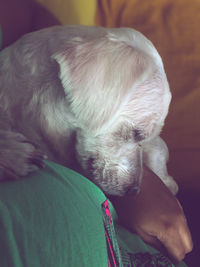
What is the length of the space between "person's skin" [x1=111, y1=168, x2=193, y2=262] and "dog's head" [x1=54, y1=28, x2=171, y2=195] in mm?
90

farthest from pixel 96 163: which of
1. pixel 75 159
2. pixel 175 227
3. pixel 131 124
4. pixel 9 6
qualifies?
pixel 9 6

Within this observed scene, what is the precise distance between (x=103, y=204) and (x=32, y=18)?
1100 millimetres

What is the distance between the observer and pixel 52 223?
53 centimetres

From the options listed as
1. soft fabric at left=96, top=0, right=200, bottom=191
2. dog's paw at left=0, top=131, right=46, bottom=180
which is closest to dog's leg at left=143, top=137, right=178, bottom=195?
soft fabric at left=96, top=0, right=200, bottom=191

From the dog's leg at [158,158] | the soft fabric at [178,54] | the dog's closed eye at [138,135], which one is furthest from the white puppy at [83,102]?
the soft fabric at [178,54]

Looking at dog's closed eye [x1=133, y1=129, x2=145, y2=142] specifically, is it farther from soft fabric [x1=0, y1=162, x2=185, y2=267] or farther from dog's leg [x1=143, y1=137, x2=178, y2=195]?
soft fabric [x1=0, y1=162, x2=185, y2=267]

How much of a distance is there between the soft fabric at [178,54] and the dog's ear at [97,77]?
25.2 inches

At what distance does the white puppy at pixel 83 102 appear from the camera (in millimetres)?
851

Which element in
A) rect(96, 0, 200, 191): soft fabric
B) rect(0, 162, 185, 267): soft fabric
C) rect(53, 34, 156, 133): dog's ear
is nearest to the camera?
rect(0, 162, 185, 267): soft fabric

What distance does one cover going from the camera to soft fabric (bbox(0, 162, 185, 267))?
48 cm

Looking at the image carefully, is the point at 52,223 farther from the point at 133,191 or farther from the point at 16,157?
the point at 133,191

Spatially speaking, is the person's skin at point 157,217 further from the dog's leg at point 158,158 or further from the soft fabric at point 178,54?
the soft fabric at point 178,54

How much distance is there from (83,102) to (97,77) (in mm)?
76

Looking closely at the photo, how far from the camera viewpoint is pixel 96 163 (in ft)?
3.51
